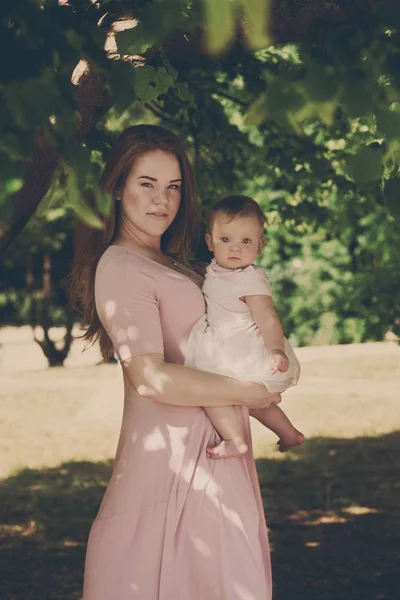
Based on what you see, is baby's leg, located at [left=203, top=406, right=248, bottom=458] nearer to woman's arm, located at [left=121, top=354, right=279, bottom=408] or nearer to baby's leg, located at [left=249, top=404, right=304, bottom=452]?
woman's arm, located at [left=121, top=354, right=279, bottom=408]

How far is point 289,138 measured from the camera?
706 cm

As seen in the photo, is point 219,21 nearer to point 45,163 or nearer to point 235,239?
point 235,239

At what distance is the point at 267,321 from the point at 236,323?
0.32 ft

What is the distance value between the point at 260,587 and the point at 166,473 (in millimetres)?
455

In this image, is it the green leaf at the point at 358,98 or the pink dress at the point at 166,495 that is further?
the pink dress at the point at 166,495

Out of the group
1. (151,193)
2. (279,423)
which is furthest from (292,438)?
(151,193)

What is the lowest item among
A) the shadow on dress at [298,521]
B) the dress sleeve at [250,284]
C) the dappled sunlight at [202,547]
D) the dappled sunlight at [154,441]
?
the shadow on dress at [298,521]

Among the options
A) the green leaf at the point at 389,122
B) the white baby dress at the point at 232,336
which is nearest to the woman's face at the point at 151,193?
the white baby dress at the point at 232,336

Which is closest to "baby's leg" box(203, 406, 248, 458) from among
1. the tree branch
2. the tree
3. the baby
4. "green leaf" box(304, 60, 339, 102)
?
the baby

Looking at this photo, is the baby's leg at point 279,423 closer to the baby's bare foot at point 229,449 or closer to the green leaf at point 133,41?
the baby's bare foot at point 229,449

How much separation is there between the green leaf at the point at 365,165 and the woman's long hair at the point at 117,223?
3.55 feet

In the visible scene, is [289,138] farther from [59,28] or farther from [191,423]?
[59,28]

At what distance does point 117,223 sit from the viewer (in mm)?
3348

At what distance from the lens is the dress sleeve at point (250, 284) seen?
3172 mm
